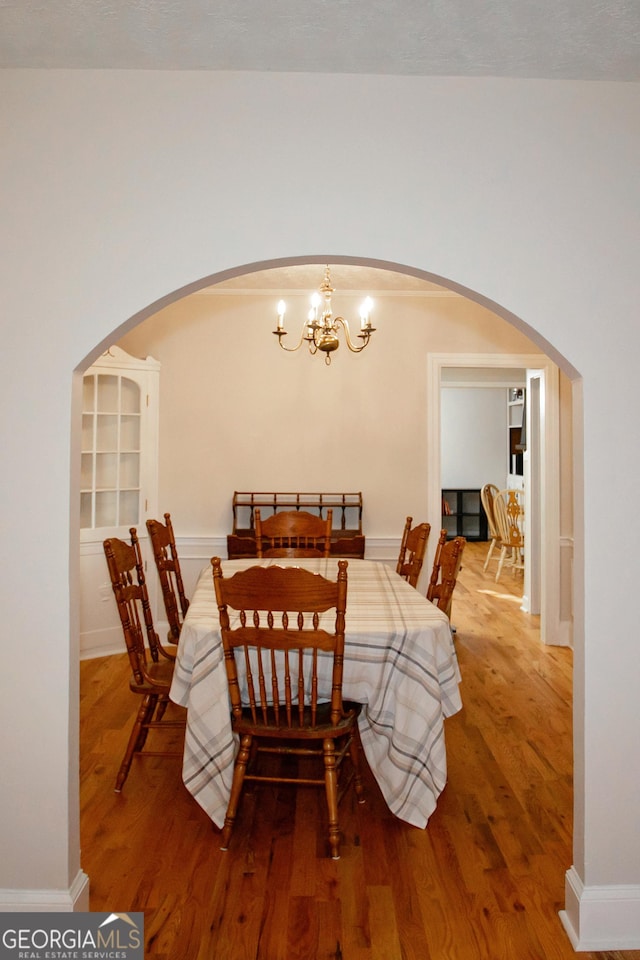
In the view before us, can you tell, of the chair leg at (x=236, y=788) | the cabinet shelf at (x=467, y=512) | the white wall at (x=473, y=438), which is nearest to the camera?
the chair leg at (x=236, y=788)

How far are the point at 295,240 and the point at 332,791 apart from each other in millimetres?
1792

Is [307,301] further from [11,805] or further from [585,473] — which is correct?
[11,805]

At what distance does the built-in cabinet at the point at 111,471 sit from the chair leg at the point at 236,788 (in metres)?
2.52

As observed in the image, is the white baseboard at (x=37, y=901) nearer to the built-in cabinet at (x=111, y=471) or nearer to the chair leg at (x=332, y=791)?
the chair leg at (x=332, y=791)

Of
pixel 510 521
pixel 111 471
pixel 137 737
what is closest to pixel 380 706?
pixel 137 737

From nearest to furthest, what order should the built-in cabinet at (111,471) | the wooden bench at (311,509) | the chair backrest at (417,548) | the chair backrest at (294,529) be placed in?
the chair backrest at (417,548), the chair backrest at (294,529), the built-in cabinet at (111,471), the wooden bench at (311,509)

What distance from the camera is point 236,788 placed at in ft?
8.29

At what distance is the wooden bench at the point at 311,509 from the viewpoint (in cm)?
500

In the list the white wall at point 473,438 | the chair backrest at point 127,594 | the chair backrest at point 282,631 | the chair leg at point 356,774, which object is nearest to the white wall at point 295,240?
the chair backrest at point 282,631

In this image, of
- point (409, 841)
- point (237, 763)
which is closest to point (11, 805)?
point (237, 763)

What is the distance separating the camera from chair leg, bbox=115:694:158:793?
2.91 metres

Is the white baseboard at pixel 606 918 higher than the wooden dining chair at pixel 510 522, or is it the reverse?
the wooden dining chair at pixel 510 522

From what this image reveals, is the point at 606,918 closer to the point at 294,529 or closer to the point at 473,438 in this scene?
the point at 294,529

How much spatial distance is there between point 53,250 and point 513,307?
1.31m
